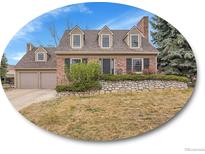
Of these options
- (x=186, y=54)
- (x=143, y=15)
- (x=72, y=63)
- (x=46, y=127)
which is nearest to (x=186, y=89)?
(x=186, y=54)

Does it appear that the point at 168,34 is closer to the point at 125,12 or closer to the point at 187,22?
the point at 187,22

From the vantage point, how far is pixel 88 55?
88.5 inches

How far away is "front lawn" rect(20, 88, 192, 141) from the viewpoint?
221 centimetres

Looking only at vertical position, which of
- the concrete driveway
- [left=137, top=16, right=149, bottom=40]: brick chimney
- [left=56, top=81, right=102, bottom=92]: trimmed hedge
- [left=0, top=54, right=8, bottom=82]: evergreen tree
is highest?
[left=137, top=16, right=149, bottom=40]: brick chimney

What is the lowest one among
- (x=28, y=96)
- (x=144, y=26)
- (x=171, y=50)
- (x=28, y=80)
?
(x=28, y=96)

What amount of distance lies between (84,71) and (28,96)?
16.5 inches

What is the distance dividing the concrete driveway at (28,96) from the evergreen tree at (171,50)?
78 centimetres

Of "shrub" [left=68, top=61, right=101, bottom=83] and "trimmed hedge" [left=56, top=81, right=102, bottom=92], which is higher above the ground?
"shrub" [left=68, top=61, right=101, bottom=83]

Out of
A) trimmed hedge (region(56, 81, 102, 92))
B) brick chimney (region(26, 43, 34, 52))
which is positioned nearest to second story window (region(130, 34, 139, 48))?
trimmed hedge (region(56, 81, 102, 92))

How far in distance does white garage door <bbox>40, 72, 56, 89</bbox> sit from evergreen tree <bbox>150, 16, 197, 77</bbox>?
72 centimetres

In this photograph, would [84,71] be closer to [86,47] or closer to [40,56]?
[86,47]

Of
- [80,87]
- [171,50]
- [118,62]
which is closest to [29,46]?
[80,87]

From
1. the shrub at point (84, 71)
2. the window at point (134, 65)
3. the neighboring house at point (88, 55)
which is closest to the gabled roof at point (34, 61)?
the neighboring house at point (88, 55)

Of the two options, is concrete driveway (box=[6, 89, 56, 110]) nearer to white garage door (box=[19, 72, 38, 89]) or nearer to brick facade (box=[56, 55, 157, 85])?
white garage door (box=[19, 72, 38, 89])
